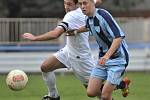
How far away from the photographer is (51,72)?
1262 cm

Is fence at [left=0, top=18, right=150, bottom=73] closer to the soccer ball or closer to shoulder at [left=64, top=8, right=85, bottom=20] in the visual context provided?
the soccer ball

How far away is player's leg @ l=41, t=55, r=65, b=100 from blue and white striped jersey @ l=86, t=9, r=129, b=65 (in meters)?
1.85

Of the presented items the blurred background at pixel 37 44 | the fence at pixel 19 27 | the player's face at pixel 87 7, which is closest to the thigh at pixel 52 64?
the player's face at pixel 87 7

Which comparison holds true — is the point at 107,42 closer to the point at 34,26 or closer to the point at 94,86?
the point at 94,86

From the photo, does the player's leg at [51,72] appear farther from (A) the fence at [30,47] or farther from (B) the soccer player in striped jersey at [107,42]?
(A) the fence at [30,47]

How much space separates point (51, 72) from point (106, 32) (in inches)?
97.4

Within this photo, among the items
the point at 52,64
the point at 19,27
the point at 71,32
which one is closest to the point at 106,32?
the point at 71,32

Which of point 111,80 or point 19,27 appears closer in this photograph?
point 111,80

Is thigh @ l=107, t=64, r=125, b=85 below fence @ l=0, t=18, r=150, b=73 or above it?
above

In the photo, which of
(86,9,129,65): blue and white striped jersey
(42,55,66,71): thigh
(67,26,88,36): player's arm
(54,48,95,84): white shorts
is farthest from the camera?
(42,55,66,71): thigh

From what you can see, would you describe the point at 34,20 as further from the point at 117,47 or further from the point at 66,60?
the point at 117,47

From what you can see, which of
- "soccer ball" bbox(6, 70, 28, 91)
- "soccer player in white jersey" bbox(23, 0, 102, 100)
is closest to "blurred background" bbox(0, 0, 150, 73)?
"soccer player in white jersey" bbox(23, 0, 102, 100)

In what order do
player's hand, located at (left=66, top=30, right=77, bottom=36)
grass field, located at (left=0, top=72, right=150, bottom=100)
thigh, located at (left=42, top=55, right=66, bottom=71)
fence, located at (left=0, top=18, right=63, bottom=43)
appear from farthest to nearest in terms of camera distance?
fence, located at (left=0, top=18, right=63, bottom=43) < grass field, located at (left=0, top=72, right=150, bottom=100) < thigh, located at (left=42, top=55, right=66, bottom=71) < player's hand, located at (left=66, top=30, right=77, bottom=36)

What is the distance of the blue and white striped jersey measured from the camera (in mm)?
10398
